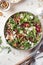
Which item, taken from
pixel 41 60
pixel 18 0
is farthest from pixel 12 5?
pixel 41 60

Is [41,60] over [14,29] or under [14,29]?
under

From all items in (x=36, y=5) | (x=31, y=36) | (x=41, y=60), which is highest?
(x=36, y=5)

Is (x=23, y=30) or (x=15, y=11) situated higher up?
(x=15, y=11)

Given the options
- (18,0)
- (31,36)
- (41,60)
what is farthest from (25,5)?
(41,60)

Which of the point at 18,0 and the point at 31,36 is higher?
the point at 18,0

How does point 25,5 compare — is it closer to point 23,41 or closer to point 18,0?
point 18,0

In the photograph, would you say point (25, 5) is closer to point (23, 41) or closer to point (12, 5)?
point (12, 5)
